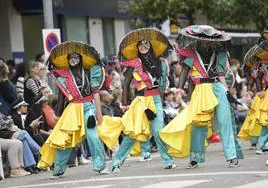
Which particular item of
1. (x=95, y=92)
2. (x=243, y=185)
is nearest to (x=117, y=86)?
(x=95, y=92)

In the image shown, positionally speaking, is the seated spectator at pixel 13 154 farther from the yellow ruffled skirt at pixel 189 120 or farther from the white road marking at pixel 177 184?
the white road marking at pixel 177 184

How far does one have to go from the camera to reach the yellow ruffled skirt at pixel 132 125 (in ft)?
43.9

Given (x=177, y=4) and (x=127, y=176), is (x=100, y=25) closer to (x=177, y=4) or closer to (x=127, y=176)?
(x=177, y=4)

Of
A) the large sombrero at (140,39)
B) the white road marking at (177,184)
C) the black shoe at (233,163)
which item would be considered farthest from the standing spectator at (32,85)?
the white road marking at (177,184)

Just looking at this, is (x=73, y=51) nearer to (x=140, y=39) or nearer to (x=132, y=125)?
(x=140, y=39)

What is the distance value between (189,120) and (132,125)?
1.00 meters

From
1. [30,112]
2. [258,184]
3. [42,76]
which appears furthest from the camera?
[42,76]

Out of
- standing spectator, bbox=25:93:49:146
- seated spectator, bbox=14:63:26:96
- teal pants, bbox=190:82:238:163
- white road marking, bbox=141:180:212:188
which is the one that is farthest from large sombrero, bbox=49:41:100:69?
seated spectator, bbox=14:63:26:96

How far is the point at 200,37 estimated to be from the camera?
13.0 meters

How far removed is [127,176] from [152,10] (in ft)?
50.9

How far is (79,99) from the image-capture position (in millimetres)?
13273

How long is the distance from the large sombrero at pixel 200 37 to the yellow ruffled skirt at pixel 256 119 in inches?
117

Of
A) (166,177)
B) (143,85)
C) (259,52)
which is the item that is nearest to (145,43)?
(143,85)

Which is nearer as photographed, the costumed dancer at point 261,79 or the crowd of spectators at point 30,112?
the crowd of spectators at point 30,112
